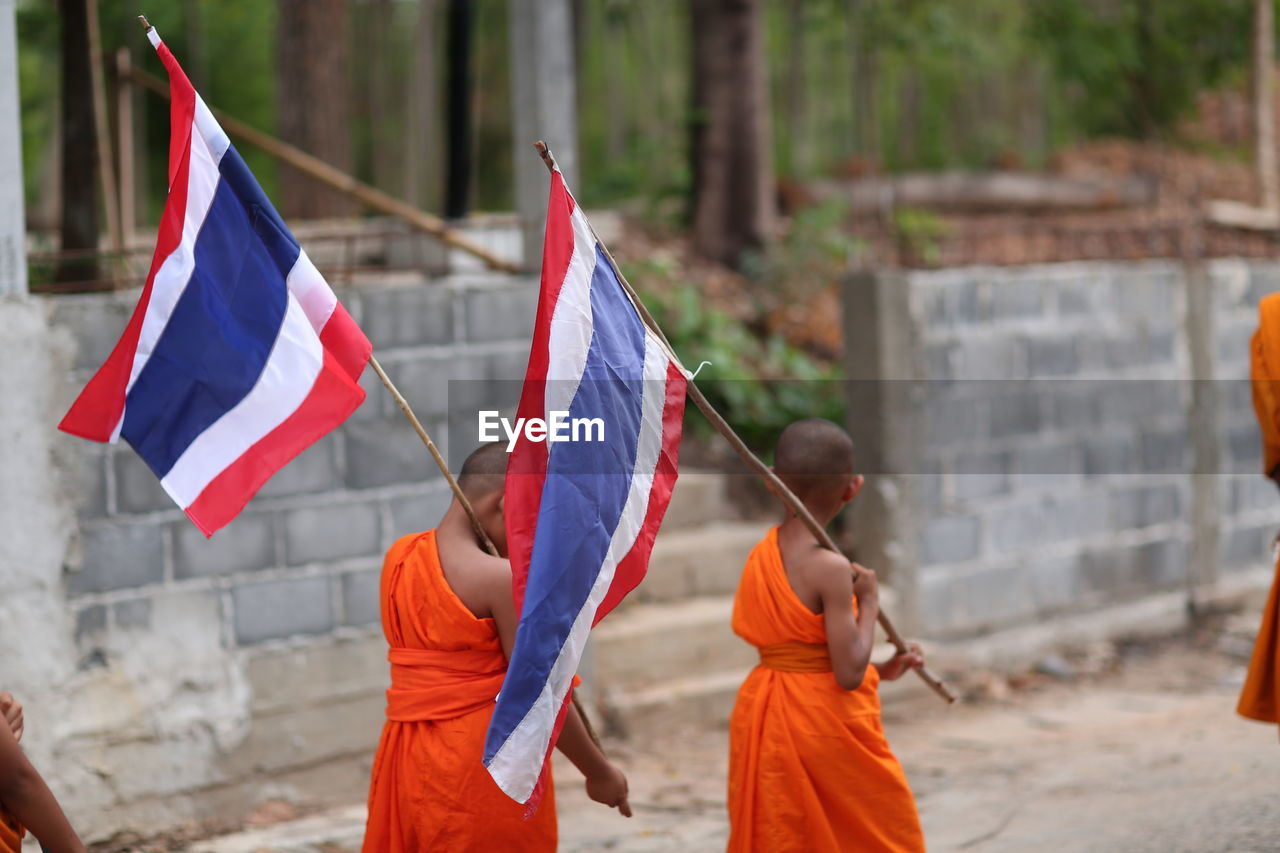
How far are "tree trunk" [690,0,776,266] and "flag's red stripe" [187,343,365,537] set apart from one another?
24.9 feet

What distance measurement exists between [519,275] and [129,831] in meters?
2.64

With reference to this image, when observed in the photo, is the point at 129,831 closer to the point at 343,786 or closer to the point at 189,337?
the point at 343,786

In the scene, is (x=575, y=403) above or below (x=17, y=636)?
above

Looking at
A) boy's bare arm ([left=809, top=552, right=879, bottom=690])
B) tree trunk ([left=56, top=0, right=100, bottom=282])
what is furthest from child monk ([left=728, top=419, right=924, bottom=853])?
tree trunk ([left=56, top=0, right=100, bottom=282])

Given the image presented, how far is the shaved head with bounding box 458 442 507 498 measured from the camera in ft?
10.9

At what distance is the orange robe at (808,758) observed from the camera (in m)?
3.70

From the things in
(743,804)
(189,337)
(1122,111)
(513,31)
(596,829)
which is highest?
(1122,111)

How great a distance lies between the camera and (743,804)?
12.4 ft

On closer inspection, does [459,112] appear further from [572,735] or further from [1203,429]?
[572,735]

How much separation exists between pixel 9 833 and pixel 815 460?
207 centimetres

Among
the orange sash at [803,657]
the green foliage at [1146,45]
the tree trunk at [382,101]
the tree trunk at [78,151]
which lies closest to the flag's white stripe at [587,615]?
the orange sash at [803,657]

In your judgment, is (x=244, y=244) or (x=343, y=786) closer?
(x=244, y=244)

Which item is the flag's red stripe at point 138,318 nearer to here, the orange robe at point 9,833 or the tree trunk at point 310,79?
the orange robe at point 9,833

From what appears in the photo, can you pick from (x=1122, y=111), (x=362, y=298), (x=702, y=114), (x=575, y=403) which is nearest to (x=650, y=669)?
(x=362, y=298)
